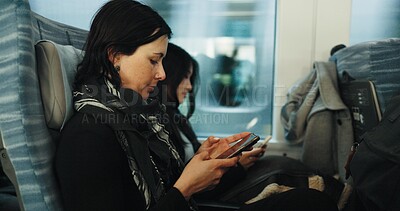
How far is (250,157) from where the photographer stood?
4.54ft

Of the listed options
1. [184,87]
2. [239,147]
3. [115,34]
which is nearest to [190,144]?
[184,87]

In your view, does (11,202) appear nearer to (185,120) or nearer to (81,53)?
(81,53)

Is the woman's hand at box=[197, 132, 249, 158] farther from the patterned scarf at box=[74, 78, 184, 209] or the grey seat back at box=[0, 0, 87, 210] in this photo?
the grey seat back at box=[0, 0, 87, 210]

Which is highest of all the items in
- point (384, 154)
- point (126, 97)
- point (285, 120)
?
point (126, 97)

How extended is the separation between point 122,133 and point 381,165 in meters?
0.65

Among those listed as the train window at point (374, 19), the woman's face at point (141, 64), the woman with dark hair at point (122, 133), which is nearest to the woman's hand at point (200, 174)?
the woman with dark hair at point (122, 133)

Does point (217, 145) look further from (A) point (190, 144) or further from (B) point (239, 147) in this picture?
(A) point (190, 144)

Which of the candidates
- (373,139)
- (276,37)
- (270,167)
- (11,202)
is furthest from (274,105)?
(11,202)

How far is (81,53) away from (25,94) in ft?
A: 1.05

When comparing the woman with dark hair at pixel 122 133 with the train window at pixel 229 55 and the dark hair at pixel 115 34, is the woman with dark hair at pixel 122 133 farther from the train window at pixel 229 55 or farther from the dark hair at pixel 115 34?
the train window at pixel 229 55

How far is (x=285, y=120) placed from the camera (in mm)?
1512

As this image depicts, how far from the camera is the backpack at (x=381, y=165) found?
75 cm

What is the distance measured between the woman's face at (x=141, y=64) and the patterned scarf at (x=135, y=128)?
4 cm

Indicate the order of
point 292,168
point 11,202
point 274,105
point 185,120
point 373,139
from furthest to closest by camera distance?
point 274,105
point 185,120
point 292,168
point 11,202
point 373,139
